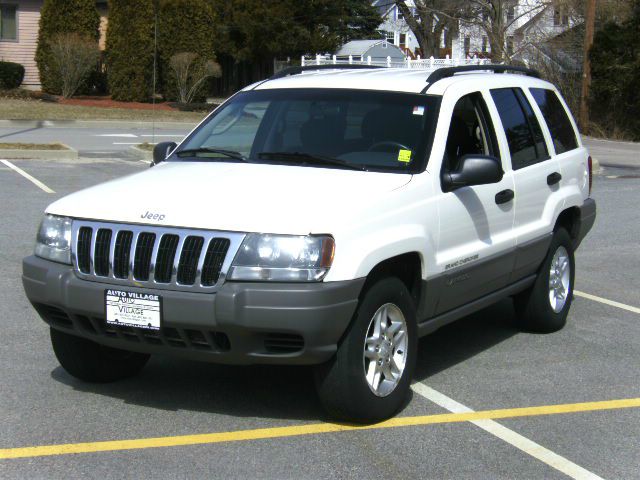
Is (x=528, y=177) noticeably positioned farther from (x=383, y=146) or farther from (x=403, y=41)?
(x=403, y=41)

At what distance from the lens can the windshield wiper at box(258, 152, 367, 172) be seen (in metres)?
5.94

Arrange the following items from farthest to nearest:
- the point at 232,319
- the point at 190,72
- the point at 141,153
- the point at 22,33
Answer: the point at 22,33, the point at 190,72, the point at 141,153, the point at 232,319

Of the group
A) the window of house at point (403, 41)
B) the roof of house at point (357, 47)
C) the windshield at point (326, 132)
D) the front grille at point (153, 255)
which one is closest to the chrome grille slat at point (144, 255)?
the front grille at point (153, 255)

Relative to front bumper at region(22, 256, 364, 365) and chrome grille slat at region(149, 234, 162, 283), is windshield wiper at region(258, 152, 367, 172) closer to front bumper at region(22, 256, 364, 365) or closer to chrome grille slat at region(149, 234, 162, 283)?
front bumper at region(22, 256, 364, 365)

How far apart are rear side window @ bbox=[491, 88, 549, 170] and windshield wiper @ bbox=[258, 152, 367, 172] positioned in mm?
1531

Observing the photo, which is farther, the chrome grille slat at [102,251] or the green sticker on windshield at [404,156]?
the green sticker on windshield at [404,156]

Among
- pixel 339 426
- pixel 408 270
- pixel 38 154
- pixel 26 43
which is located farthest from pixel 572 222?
pixel 26 43

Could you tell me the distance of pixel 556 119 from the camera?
26.3 ft

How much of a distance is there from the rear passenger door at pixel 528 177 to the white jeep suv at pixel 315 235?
0.02m

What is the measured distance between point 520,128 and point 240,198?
2.79 meters

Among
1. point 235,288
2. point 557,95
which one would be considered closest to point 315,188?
point 235,288

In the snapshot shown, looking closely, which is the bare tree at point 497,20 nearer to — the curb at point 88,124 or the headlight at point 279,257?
the curb at point 88,124

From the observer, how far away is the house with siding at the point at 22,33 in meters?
39.9

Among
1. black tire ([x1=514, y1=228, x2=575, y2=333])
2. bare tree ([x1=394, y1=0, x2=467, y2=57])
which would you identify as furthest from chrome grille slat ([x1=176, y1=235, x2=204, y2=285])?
bare tree ([x1=394, y1=0, x2=467, y2=57])
